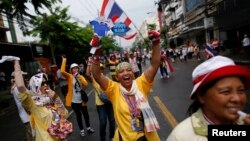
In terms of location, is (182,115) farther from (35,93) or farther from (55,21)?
(55,21)

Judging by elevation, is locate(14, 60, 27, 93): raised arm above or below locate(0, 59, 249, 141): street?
above

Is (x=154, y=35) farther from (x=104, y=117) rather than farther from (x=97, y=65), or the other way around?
(x=104, y=117)

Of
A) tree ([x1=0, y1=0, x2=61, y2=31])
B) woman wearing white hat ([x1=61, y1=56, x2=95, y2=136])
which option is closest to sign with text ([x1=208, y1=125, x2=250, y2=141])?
woman wearing white hat ([x1=61, y1=56, x2=95, y2=136])

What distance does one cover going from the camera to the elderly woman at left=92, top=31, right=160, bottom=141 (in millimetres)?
4000

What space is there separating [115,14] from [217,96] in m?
4.21

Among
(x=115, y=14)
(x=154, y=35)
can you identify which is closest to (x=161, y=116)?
(x=115, y=14)

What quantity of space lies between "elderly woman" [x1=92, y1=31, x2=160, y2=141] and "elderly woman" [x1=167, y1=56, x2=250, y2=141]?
1.81 metres

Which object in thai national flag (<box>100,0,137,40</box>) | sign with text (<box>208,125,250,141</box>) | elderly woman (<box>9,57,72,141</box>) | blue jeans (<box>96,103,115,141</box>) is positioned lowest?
blue jeans (<box>96,103,115,141</box>)

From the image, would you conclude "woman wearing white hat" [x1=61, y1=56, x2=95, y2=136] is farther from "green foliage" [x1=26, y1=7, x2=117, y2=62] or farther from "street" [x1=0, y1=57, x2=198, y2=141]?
"green foliage" [x1=26, y1=7, x2=117, y2=62]

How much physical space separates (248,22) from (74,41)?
17.8 meters

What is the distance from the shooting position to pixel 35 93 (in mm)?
4578

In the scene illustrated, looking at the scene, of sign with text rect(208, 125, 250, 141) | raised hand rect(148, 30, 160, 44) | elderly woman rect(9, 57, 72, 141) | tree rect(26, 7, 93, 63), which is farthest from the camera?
tree rect(26, 7, 93, 63)

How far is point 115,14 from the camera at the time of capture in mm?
6074

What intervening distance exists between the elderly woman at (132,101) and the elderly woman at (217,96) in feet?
5.94
